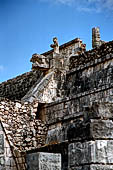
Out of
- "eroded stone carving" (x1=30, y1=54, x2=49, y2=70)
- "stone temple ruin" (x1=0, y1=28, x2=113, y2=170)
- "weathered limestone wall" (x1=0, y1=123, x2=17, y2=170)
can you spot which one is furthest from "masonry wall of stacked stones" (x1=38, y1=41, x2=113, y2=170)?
"weathered limestone wall" (x1=0, y1=123, x2=17, y2=170)

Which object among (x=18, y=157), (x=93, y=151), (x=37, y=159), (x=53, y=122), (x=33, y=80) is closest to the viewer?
(x=93, y=151)

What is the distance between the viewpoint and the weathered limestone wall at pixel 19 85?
1909 centimetres

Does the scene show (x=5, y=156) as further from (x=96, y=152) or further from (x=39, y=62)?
(x=96, y=152)

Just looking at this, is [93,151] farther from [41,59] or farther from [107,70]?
[41,59]

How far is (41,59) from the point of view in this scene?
1742cm

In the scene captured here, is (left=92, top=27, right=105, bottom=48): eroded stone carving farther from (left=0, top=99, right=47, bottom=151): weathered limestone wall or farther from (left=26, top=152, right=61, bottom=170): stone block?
(left=26, top=152, right=61, bottom=170): stone block

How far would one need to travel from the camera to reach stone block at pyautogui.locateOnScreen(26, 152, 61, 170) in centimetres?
940

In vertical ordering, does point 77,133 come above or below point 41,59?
below

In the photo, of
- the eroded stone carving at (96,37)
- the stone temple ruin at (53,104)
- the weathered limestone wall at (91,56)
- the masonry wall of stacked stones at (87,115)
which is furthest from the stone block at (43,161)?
the eroded stone carving at (96,37)

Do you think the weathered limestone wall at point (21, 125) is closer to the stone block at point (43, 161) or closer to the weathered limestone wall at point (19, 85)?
the weathered limestone wall at point (19, 85)

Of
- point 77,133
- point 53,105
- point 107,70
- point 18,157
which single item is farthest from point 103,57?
point 77,133

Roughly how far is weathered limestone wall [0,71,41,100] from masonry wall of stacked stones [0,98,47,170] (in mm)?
3295

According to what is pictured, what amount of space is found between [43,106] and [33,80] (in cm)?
307

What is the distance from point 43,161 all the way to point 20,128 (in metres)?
5.76
